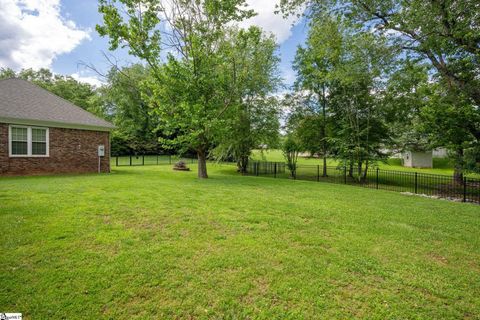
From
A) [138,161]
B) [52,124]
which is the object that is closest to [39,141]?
[52,124]

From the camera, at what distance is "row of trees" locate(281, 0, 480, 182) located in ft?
21.9

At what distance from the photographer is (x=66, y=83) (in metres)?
36.5

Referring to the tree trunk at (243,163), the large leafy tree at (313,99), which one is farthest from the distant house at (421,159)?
the tree trunk at (243,163)

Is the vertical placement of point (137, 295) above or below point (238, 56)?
below

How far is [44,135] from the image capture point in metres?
11.4

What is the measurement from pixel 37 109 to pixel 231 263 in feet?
45.0

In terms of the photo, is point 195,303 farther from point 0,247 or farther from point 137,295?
point 0,247

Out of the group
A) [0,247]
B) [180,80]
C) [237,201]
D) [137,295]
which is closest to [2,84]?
[180,80]

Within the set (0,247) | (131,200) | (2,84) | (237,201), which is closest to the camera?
(0,247)

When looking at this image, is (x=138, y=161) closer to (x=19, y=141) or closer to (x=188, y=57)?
(x=19, y=141)

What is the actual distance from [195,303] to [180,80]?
10.6 m

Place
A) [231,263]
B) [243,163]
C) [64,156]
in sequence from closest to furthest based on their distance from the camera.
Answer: [231,263], [64,156], [243,163]

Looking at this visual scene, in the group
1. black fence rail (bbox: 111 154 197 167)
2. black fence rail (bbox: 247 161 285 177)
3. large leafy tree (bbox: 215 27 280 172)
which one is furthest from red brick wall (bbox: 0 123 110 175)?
black fence rail (bbox: 247 161 285 177)

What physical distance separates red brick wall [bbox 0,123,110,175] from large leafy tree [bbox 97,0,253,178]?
4458mm
